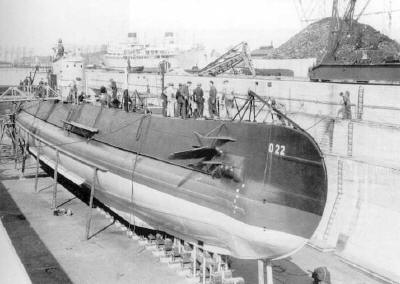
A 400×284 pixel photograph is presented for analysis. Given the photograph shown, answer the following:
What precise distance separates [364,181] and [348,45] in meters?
24.2

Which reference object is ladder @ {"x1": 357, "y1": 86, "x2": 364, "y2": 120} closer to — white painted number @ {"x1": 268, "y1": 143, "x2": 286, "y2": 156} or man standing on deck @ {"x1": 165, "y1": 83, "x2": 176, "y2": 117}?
man standing on deck @ {"x1": 165, "y1": 83, "x2": 176, "y2": 117}

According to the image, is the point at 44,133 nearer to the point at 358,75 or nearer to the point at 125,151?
the point at 125,151

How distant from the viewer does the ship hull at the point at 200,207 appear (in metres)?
10.6

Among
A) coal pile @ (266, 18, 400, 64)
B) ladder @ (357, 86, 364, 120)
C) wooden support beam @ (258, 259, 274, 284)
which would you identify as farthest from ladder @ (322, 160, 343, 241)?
coal pile @ (266, 18, 400, 64)

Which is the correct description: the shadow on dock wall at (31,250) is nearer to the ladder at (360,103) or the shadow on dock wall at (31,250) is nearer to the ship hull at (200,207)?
the ship hull at (200,207)

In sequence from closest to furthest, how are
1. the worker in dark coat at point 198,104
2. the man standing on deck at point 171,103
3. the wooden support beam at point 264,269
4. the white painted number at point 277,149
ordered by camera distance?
the white painted number at point 277,149 → the wooden support beam at point 264,269 → the worker in dark coat at point 198,104 → the man standing on deck at point 171,103

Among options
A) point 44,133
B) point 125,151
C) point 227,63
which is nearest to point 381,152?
point 125,151

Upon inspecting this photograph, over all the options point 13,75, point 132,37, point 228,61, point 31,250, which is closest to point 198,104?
point 31,250

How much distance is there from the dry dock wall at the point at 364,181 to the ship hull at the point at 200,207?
17.0 ft

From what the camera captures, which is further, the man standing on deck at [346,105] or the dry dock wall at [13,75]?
the dry dock wall at [13,75]

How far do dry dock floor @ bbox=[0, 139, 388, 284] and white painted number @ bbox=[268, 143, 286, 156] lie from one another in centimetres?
416

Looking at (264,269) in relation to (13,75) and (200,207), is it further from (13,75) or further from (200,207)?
(13,75)

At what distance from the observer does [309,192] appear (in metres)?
10.7

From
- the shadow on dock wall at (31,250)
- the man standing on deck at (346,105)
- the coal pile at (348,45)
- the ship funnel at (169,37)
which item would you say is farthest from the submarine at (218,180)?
the ship funnel at (169,37)
